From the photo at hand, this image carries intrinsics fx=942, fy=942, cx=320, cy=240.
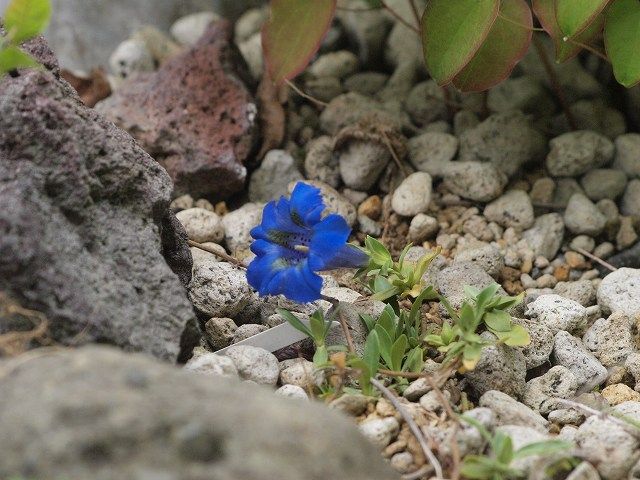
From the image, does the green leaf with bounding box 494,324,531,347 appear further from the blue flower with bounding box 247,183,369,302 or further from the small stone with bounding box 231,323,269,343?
the small stone with bounding box 231,323,269,343

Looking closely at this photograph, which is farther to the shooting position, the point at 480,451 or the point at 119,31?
the point at 119,31

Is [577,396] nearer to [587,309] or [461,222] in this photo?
[587,309]

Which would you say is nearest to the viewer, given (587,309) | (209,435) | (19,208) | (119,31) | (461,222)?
(209,435)

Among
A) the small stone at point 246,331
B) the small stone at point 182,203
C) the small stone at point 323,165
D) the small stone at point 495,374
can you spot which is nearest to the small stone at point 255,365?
the small stone at point 246,331

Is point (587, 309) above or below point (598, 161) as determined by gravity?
below

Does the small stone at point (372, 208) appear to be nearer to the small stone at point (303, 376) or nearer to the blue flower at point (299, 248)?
the blue flower at point (299, 248)

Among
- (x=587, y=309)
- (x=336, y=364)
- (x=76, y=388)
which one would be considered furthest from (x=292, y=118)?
(x=76, y=388)

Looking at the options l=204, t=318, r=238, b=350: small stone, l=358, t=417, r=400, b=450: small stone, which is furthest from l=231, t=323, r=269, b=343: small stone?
l=358, t=417, r=400, b=450: small stone
